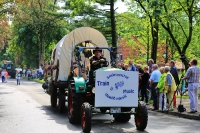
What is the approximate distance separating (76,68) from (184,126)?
13.8ft

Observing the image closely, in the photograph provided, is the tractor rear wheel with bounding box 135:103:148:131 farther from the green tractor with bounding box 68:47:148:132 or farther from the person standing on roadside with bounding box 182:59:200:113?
the person standing on roadside with bounding box 182:59:200:113

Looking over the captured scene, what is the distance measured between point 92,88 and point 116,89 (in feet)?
3.80

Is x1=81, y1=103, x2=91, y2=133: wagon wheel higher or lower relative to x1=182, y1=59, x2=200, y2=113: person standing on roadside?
lower

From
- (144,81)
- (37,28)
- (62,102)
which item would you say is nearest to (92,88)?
(62,102)

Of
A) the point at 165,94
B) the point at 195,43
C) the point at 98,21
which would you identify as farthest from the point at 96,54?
the point at 195,43

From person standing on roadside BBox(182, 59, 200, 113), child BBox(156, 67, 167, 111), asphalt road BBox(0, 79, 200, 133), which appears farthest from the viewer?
child BBox(156, 67, 167, 111)

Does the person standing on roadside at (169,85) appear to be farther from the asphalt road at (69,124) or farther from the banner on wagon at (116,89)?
the banner on wagon at (116,89)

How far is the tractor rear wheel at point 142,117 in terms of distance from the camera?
33.5 ft

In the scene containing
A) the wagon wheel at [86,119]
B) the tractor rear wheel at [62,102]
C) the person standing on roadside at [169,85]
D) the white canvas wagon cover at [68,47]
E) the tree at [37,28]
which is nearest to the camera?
the wagon wheel at [86,119]

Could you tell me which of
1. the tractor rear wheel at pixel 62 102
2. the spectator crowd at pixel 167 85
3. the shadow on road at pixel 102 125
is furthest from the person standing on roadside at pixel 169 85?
the tractor rear wheel at pixel 62 102

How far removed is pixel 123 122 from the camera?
12.1 meters

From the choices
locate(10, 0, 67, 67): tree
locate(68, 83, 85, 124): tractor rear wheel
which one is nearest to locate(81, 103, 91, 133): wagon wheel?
locate(68, 83, 85, 124): tractor rear wheel

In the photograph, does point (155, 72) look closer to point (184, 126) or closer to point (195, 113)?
point (195, 113)

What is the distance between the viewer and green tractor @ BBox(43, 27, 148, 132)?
10.2 metres
